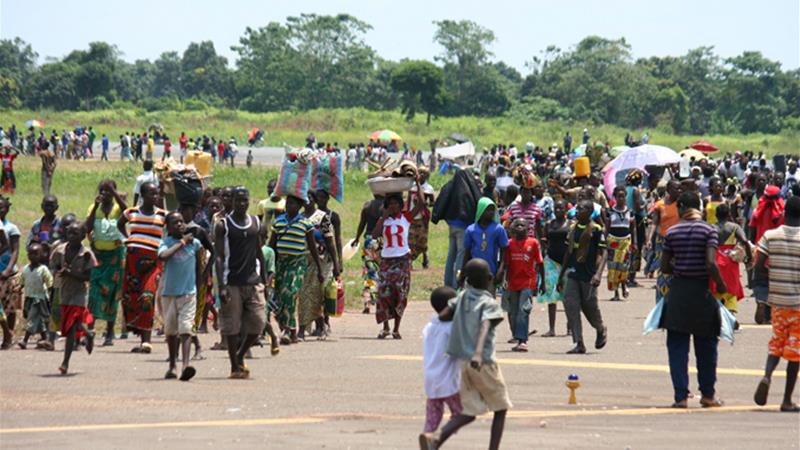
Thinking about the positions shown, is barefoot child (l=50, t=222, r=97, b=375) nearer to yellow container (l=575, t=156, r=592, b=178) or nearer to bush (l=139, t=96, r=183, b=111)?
yellow container (l=575, t=156, r=592, b=178)

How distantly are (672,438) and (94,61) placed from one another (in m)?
127

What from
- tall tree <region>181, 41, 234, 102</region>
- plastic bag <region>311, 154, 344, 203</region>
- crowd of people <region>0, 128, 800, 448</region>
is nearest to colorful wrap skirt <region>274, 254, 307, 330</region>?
crowd of people <region>0, 128, 800, 448</region>

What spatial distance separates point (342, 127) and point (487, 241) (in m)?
83.1

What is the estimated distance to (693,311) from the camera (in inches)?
450

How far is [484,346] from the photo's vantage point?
29.9 ft

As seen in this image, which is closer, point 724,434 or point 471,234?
point 724,434

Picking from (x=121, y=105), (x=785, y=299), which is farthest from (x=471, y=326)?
(x=121, y=105)

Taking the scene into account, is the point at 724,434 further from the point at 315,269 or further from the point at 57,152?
the point at 57,152

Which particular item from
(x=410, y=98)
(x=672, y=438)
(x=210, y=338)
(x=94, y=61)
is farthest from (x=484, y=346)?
(x=94, y=61)

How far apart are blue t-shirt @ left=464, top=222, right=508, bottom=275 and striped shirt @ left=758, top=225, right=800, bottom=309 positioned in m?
4.31

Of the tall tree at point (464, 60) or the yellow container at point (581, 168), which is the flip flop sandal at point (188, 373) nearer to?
the yellow container at point (581, 168)

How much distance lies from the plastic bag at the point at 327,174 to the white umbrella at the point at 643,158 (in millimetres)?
10979

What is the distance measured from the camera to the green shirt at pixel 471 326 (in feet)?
30.0

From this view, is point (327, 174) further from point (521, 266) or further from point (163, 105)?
point (163, 105)
